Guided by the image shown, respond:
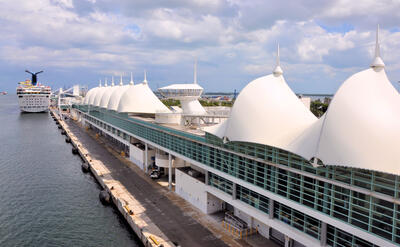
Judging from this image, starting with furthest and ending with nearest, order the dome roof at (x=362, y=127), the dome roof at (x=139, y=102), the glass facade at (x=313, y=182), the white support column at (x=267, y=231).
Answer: the dome roof at (x=139, y=102), the white support column at (x=267, y=231), the glass facade at (x=313, y=182), the dome roof at (x=362, y=127)

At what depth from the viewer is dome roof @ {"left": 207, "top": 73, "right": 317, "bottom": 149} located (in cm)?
2512

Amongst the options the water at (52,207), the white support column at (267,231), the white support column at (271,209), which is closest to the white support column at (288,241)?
the white support column at (271,209)

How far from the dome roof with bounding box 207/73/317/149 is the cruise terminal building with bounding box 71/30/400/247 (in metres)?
0.08

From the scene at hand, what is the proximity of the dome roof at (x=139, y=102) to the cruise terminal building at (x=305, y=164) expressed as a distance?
2797 centimetres

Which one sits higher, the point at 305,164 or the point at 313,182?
the point at 305,164

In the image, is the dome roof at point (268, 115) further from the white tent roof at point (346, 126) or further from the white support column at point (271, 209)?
the white support column at point (271, 209)

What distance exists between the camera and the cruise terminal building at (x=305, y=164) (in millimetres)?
18641

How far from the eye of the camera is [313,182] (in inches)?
902

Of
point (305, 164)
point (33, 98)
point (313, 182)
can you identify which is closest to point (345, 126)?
point (305, 164)

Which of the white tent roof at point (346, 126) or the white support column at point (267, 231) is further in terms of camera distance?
the white support column at point (267, 231)

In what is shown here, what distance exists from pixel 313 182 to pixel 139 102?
1979 inches

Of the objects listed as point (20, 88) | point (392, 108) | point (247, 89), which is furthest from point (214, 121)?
point (20, 88)

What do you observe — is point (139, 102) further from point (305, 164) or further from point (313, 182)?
point (313, 182)

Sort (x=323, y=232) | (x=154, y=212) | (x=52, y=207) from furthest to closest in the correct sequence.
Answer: (x=52, y=207) < (x=154, y=212) < (x=323, y=232)
